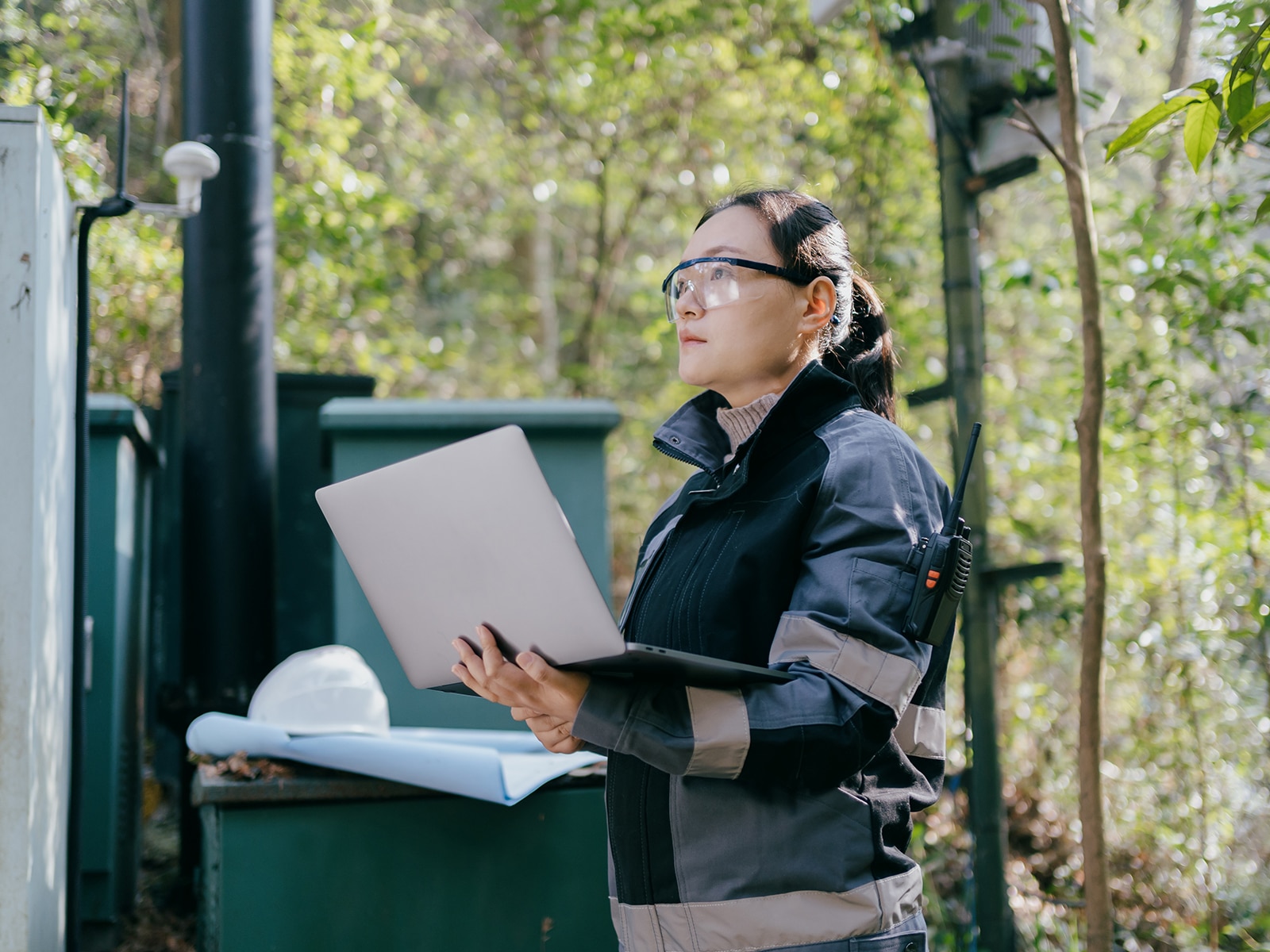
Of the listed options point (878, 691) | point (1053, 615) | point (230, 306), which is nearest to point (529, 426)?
point (230, 306)

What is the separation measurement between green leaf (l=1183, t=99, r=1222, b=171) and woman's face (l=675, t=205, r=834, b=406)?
0.62 meters

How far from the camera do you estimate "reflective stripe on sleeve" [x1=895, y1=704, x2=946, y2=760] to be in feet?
5.13

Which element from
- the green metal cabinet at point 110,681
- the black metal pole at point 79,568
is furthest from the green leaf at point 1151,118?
the green metal cabinet at point 110,681

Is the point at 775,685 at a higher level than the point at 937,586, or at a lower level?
lower

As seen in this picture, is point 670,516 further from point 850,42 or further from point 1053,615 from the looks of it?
point 850,42

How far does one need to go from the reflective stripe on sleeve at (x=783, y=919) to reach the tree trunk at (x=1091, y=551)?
1.32 metres

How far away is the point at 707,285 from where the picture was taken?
1761mm

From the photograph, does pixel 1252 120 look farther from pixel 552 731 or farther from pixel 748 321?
pixel 552 731

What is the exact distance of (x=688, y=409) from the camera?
1928mm

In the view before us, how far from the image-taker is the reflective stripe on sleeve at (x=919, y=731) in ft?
5.13

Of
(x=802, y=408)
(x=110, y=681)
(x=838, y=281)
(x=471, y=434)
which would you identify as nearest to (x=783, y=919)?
(x=802, y=408)

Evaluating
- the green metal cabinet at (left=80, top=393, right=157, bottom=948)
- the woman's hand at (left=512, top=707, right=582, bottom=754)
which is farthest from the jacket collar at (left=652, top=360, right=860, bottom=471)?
the green metal cabinet at (left=80, top=393, right=157, bottom=948)

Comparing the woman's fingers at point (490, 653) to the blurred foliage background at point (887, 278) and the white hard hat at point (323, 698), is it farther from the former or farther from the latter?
the blurred foliage background at point (887, 278)

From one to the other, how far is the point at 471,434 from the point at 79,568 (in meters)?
1.25
